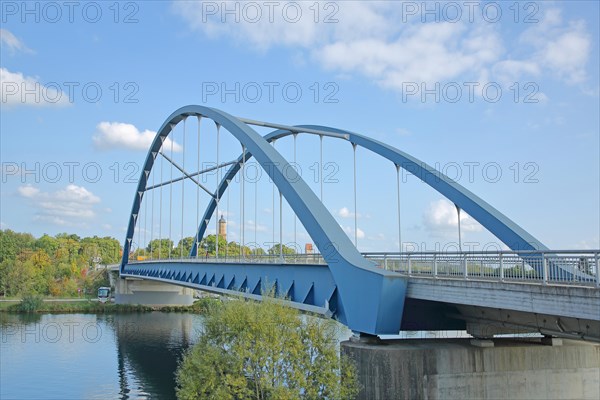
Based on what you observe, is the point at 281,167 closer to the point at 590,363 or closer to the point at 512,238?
the point at 512,238

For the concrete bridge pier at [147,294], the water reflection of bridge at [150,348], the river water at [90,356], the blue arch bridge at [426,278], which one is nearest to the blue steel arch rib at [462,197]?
the blue arch bridge at [426,278]

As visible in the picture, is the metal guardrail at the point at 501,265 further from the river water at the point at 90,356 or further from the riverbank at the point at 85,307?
the riverbank at the point at 85,307

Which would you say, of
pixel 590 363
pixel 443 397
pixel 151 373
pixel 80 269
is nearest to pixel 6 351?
pixel 151 373

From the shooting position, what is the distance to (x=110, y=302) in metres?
76.9

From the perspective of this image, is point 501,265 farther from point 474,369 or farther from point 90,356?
point 90,356

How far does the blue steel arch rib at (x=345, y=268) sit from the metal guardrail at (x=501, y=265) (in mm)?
1124

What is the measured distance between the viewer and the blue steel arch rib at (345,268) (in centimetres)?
1838

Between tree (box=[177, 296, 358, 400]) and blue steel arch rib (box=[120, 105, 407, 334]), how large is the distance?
1.30 meters

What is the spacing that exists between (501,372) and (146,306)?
61.5 metres

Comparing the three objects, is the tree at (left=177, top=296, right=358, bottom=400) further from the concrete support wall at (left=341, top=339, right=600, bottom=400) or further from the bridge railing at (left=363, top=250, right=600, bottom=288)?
the bridge railing at (left=363, top=250, right=600, bottom=288)

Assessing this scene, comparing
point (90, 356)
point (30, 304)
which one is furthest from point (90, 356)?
point (30, 304)

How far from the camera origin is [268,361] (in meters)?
18.7

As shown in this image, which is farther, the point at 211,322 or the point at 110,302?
the point at 110,302

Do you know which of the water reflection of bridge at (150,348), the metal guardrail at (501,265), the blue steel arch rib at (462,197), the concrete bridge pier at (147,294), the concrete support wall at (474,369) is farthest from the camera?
the concrete bridge pier at (147,294)
